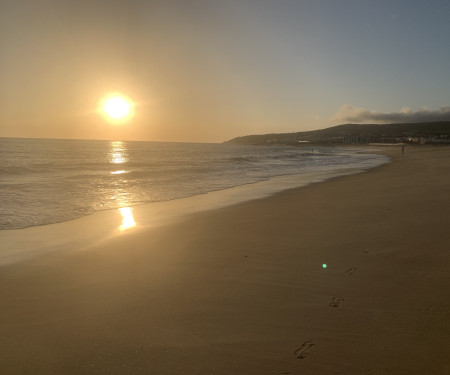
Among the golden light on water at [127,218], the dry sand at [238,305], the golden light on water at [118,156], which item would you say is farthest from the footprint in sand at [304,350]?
the golden light on water at [118,156]

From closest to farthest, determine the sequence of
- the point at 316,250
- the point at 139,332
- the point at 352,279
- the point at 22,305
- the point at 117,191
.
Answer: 1. the point at 139,332
2. the point at 22,305
3. the point at 352,279
4. the point at 316,250
5. the point at 117,191

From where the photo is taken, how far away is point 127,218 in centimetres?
971

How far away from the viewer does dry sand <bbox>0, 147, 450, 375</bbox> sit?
288 centimetres

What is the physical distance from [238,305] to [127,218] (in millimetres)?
6631

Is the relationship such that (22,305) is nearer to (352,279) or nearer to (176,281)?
(176,281)

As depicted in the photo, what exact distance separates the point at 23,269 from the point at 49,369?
10.4 ft

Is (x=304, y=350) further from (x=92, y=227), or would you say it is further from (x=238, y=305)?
(x=92, y=227)

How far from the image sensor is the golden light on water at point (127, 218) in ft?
28.1

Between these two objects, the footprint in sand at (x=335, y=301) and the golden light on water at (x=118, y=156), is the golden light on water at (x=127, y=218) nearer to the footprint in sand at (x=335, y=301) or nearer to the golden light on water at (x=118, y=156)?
the footprint in sand at (x=335, y=301)

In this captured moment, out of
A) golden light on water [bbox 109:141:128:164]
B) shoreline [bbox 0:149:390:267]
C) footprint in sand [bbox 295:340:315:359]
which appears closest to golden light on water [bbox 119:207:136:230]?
shoreline [bbox 0:149:390:267]

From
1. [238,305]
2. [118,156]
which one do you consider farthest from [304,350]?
[118,156]

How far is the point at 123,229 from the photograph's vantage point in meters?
8.19

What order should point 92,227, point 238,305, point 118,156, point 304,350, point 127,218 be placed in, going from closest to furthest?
point 304,350, point 238,305, point 92,227, point 127,218, point 118,156

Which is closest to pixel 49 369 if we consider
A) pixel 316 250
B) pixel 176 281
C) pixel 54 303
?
pixel 54 303
